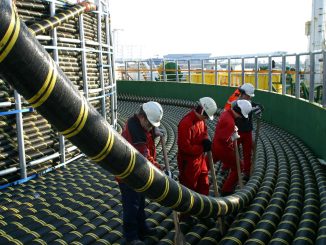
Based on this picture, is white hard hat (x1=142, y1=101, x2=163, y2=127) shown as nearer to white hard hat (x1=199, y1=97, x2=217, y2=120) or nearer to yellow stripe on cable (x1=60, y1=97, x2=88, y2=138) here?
white hard hat (x1=199, y1=97, x2=217, y2=120)

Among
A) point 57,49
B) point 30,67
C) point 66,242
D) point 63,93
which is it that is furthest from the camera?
point 57,49

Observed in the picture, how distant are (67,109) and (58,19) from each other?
5.29 meters

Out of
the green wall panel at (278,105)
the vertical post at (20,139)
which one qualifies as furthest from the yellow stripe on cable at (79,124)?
the green wall panel at (278,105)

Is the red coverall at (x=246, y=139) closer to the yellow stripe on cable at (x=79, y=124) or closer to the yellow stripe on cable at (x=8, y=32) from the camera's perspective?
the yellow stripe on cable at (x=79, y=124)

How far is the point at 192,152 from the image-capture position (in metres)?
5.12

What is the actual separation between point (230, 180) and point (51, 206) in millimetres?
2798

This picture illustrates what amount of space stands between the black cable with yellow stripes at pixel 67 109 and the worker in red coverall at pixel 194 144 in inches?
60.4

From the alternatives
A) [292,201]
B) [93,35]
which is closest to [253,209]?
[292,201]

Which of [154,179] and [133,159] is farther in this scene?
[154,179]

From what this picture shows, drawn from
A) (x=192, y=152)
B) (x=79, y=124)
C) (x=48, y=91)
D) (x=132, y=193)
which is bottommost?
(x=132, y=193)

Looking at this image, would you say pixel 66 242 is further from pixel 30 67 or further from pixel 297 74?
pixel 297 74

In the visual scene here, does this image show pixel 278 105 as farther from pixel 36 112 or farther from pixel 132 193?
pixel 132 193

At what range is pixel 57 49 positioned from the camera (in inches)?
293

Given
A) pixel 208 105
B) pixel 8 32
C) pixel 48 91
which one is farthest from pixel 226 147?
pixel 8 32
